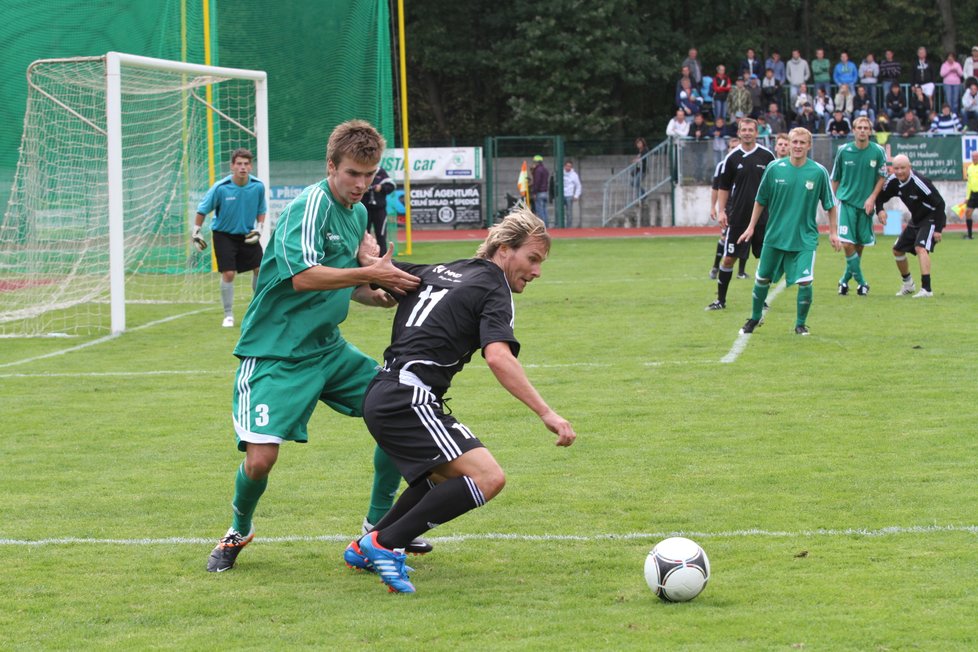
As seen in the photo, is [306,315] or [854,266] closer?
[306,315]

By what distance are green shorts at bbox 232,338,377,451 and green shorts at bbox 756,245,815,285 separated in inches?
298

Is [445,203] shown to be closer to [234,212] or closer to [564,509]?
[234,212]

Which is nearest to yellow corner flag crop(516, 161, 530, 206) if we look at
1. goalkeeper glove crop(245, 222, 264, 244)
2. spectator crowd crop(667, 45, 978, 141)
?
spectator crowd crop(667, 45, 978, 141)

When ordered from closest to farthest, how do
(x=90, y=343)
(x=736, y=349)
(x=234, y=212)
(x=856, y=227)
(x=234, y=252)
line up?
(x=736, y=349)
(x=90, y=343)
(x=234, y=212)
(x=234, y=252)
(x=856, y=227)

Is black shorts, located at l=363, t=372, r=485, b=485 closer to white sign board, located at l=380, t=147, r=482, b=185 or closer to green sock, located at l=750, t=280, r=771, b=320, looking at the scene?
green sock, located at l=750, t=280, r=771, b=320

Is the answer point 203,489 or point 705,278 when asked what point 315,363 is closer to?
point 203,489

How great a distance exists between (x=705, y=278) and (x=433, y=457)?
48.6 ft

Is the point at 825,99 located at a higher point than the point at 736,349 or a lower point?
higher

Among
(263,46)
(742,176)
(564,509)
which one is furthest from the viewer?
(263,46)

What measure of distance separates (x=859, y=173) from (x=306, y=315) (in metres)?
12.3

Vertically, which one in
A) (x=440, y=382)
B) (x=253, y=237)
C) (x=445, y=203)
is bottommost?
(x=440, y=382)

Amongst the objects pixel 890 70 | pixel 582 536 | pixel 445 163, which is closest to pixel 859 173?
pixel 582 536

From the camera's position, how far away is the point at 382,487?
5.76 metres

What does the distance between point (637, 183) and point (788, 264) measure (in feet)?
76.7
